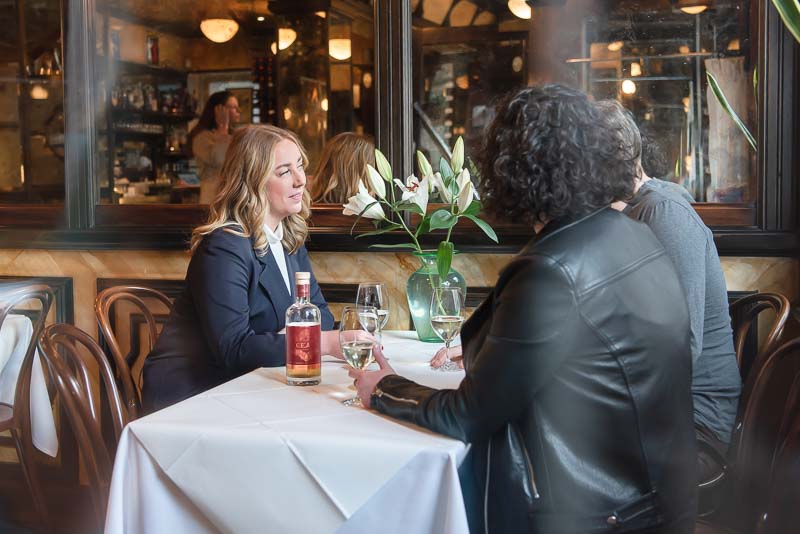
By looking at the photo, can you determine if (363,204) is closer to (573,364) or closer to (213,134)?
(573,364)

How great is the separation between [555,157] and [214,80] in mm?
4851

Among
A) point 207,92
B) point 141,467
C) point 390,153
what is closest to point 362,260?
point 390,153

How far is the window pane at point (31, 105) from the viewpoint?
3.40 meters

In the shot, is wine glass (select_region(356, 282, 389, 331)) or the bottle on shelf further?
wine glass (select_region(356, 282, 389, 331))

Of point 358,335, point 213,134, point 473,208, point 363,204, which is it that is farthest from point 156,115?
point 358,335

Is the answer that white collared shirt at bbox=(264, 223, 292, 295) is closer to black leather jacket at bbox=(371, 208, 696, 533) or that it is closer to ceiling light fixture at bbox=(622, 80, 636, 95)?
black leather jacket at bbox=(371, 208, 696, 533)

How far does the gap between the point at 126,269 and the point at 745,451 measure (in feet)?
6.82

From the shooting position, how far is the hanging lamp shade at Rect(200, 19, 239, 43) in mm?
5242

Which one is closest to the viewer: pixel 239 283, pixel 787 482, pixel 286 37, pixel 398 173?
pixel 787 482

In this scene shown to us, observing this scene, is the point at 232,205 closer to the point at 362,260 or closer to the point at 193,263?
the point at 193,263

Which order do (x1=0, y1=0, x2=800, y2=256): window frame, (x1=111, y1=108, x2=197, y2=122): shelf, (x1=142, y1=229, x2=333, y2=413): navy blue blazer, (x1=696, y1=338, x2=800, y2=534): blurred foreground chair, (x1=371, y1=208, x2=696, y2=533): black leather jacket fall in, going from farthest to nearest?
(x1=111, y1=108, x2=197, y2=122): shelf < (x1=0, y1=0, x2=800, y2=256): window frame < (x1=142, y1=229, x2=333, y2=413): navy blue blazer < (x1=696, y1=338, x2=800, y2=534): blurred foreground chair < (x1=371, y1=208, x2=696, y2=533): black leather jacket

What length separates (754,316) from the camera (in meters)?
2.16

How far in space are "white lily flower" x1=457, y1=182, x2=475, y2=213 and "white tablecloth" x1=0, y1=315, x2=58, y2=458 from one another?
1.35m

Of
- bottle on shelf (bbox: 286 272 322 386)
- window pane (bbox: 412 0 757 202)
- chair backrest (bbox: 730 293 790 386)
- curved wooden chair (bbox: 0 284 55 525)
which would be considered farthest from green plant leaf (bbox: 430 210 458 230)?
curved wooden chair (bbox: 0 284 55 525)
